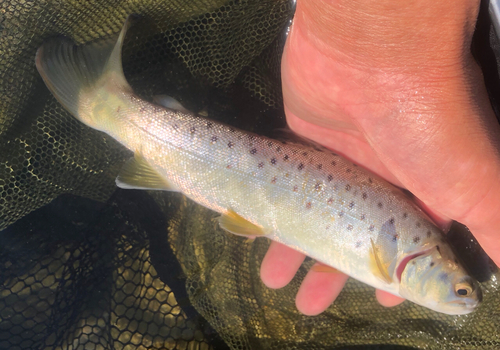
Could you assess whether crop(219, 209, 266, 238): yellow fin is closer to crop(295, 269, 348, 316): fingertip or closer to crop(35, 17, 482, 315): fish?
crop(35, 17, 482, 315): fish

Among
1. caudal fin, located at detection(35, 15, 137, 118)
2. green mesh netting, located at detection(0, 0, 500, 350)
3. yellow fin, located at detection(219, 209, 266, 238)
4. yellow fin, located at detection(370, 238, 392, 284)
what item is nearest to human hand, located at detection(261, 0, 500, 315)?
yellow fin, located at detection(370, 238, 392, 284)

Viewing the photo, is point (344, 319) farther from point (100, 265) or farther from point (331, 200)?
point (100, 265)

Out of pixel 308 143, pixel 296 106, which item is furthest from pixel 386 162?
pixel 296 106

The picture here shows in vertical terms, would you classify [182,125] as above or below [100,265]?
above

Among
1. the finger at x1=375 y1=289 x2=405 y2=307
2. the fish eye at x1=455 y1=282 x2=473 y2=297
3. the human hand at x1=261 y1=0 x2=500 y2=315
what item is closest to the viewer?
the human hand at x1=261 y1=0 x2=500 y2=315

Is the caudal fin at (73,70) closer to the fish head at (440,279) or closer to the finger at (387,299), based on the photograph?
the fish head at (440,279)
